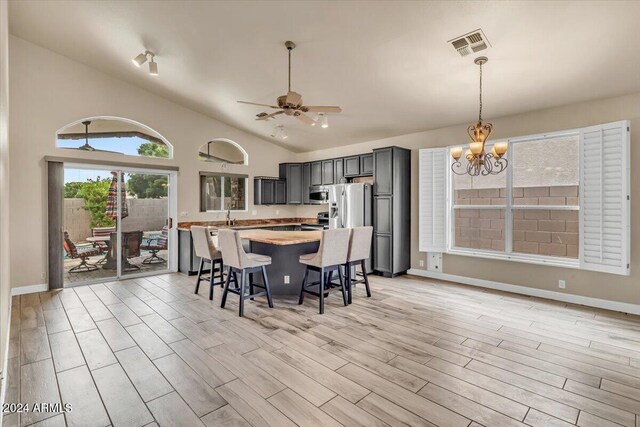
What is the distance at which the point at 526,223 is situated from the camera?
4.76m

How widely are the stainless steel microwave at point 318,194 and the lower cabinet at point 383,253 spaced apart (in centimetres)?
152

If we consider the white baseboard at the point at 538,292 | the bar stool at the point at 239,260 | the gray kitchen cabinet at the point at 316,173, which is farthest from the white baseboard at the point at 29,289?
the white baseboard at the point at 538,292

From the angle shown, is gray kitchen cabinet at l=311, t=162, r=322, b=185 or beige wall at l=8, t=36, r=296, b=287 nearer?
beige wall at l=8, t=36, r=296, b=287

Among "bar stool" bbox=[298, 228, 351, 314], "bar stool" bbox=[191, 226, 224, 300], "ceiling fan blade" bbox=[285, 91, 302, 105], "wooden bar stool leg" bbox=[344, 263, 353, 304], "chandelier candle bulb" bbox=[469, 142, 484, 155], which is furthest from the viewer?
"bar stool" bbox=[191, 226, 224, 300]

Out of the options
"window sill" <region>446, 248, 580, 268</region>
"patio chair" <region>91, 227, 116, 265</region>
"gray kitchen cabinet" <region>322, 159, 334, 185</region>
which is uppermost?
"gray kitchen cabinet" <region>322, 159, 334, 185</region>

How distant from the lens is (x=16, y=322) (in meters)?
3.57

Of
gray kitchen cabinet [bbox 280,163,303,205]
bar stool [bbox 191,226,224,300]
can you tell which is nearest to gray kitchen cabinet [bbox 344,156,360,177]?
gray kitchen cabinet [bbox 280,163,303,205]

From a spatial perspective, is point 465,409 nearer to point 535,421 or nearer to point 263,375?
point 535,421

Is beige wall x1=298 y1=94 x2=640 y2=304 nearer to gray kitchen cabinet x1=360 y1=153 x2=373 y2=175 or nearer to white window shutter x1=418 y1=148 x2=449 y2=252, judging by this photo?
white window shutter x1=418 y1=148 x2=449 y2=252

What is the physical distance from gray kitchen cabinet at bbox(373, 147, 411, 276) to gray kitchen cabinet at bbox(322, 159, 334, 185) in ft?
4.00

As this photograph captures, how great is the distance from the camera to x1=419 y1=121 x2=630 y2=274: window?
3818 mm

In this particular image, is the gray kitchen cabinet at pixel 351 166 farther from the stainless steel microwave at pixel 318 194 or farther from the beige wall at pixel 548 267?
the beige wall at pixel 548 267

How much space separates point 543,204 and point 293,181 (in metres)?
4.98

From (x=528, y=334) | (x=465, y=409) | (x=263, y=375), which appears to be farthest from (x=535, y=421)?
(x=263, y=375)
